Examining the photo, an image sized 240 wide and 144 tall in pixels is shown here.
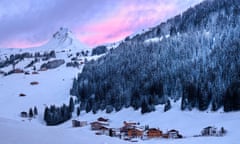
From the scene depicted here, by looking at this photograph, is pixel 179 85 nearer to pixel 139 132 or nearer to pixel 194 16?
pixel 139 132

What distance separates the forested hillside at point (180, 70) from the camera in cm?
8031

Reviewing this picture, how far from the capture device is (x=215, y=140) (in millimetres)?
51219

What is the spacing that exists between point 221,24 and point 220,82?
138ft

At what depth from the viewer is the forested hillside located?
80.3 m


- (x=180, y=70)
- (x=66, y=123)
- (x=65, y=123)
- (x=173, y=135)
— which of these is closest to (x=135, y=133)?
(x=173, y=135)

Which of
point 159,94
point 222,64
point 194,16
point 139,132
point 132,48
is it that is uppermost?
point 194,16

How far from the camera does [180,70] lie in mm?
99938

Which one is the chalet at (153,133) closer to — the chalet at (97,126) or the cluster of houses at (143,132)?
the cluster of houses at (143,132)

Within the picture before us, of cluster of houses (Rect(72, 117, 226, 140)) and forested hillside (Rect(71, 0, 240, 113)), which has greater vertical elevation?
forested hillside (Rect(71, 0, 240, 113))

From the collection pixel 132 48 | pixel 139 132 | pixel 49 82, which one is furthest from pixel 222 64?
pixel 49 82

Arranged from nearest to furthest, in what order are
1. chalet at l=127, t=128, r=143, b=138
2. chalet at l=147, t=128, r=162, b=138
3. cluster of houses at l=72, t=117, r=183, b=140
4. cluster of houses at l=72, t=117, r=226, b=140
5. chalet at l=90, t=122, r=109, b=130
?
1. cluster of houses at l=72, t=117, r=226, b=140
2. cluster of houses at l=72, t=117, r=183, b=140
3. chalet at l=147, t=128, r=162, b=138
4. chalet at l=127, t=128, r=143, b=138
5. chalet at l=90, t=122, r=109, b=130

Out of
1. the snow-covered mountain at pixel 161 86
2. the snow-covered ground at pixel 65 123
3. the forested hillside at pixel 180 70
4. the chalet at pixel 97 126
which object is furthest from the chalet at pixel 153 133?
the forested hillside at pixel 180 70

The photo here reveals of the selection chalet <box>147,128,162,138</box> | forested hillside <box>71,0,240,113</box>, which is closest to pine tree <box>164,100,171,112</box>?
forested hillside <box>71,0,240,113</box>

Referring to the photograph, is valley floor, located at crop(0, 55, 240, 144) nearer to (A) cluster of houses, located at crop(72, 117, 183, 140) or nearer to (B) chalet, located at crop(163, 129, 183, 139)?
(B) chalet, located at crop(163, 129, 183, 139)
